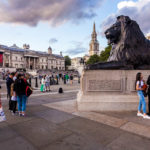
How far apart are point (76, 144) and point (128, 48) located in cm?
424

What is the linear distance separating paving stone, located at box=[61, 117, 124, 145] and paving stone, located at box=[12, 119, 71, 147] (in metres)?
0.31

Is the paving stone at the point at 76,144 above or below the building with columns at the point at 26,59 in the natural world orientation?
below

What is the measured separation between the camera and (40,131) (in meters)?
3.15

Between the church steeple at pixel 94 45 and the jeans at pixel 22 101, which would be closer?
the jeans at pixel 22 101

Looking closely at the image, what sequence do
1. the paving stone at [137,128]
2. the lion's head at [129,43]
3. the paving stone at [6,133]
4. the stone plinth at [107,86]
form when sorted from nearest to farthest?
the paving stone at [6,133]
the paving stone at [137,128]
the stone plinth at [107,86]
the lion's head at [129,43]

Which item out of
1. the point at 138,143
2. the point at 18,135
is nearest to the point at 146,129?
the point at 138,143

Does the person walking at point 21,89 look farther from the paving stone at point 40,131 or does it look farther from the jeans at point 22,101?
the paving stone at point 40,131

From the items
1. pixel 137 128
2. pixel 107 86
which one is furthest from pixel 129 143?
pixel 107 86

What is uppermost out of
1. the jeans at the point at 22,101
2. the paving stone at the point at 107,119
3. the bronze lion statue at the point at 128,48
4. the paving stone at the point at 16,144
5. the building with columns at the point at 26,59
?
the building with columns at the point at 26,59

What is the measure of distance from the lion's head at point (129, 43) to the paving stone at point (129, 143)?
3.10 meters

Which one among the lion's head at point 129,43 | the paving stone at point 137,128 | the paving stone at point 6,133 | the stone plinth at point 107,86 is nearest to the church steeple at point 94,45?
the lion's head at point 129,43

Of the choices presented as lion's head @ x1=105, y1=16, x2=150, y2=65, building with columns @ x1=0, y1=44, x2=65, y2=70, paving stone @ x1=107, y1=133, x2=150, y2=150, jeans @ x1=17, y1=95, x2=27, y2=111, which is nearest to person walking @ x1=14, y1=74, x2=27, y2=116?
jeans @ x1=17, y1=95, x2=27, y2=111

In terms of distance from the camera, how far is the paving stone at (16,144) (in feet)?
7.86

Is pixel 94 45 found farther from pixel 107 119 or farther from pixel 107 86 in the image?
pixel 107 119
